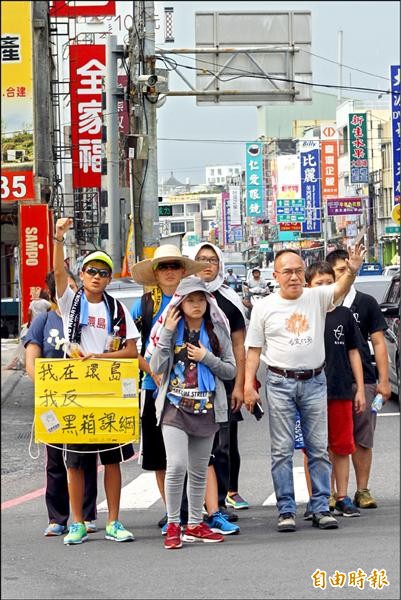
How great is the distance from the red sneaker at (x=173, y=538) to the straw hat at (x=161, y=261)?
4.51ft

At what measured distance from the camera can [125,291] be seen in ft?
53.1

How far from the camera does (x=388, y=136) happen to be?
192 feet

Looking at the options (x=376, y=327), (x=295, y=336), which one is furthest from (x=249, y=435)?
(x=295, y=336)

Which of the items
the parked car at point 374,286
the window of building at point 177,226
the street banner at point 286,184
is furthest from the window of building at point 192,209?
the parked car at point 374,286

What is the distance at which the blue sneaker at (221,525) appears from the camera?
A: 20.8ft

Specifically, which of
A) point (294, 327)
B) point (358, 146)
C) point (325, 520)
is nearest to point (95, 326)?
point (294, 327)

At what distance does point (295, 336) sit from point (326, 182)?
4989 centimetres

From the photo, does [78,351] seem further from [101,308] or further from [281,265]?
[281,265]

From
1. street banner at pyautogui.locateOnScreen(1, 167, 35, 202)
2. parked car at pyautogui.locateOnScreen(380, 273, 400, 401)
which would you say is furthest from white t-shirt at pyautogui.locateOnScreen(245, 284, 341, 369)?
street banner at pyautogui.locateOnScreen(1, 167, 35, 202)

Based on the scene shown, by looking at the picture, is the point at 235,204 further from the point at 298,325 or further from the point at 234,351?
the point at 298,325

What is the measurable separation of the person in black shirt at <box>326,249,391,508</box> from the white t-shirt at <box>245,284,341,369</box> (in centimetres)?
72

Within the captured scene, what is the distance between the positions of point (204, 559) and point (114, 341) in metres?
1.25

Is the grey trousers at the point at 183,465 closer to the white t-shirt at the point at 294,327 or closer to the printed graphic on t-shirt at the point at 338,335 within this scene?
the white t-shirt at the point at 294,327

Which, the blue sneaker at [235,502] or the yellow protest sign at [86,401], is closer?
the yellow protest sign at [86,401]
